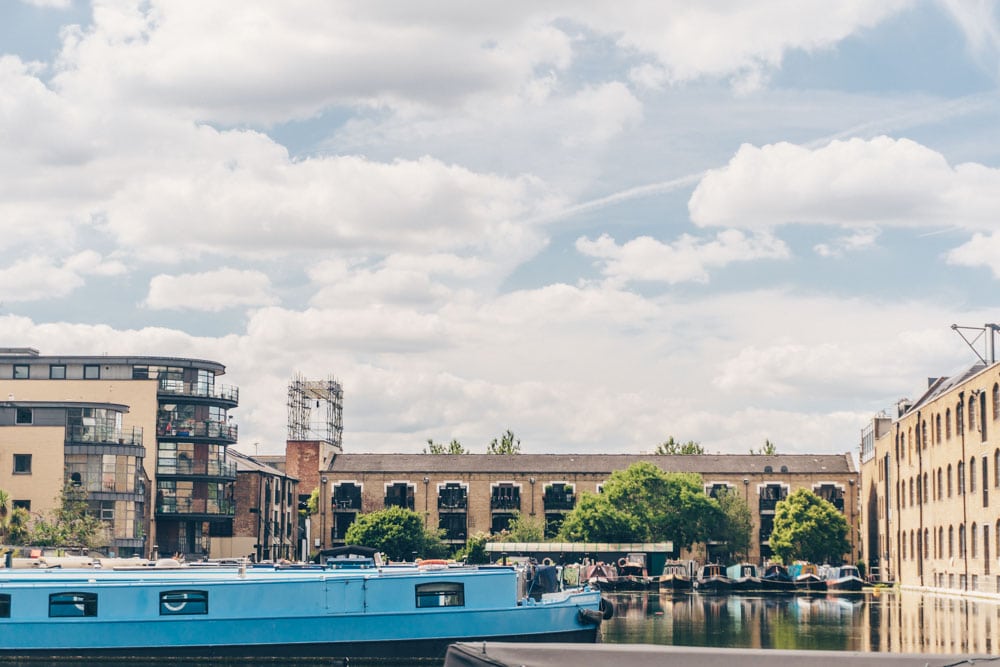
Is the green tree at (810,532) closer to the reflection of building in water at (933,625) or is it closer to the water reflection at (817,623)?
the water reflection at (817,623)

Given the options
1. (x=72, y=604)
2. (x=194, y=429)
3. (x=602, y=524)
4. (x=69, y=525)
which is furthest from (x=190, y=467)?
(x=72, y=604)

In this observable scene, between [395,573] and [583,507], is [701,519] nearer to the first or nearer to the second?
[583,507]

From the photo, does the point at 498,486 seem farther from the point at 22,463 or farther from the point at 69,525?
the point at 69,525

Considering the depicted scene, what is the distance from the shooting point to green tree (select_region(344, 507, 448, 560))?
307ft

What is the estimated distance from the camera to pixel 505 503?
10800 centimetres

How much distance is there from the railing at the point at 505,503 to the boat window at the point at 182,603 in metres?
77.2

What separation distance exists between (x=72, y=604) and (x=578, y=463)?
80.8 m

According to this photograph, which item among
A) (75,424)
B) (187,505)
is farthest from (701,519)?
(75,424)

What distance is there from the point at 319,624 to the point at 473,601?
11.8 feet

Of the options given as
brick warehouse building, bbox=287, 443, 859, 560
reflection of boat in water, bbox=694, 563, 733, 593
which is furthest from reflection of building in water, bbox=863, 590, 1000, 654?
brick warehouse building, bbox=287, 443, 859, 560

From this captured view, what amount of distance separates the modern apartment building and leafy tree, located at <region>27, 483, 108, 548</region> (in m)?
9.80

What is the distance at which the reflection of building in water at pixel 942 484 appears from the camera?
61.7 meters

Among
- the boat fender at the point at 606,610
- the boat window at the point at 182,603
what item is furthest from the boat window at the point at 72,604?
the boat fender at the point at 606,610

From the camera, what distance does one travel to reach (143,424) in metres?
80.9
